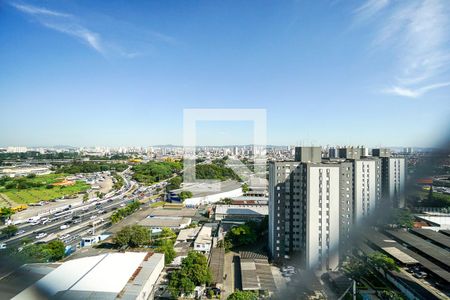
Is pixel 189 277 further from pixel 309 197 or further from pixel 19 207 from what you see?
pixel 19 207

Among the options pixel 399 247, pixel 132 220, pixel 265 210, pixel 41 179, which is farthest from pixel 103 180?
pixel 399 247

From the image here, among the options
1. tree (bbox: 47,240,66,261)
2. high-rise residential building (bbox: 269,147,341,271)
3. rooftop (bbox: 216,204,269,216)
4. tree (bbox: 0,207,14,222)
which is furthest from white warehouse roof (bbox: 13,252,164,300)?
tree (bbox: 0,207,14,222)

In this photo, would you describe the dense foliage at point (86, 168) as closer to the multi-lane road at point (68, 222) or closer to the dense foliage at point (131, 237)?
the multi-lane road at point (68, 222)

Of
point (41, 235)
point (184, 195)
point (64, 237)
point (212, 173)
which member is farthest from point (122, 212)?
point (212, 173)

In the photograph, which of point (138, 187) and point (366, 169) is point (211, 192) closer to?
point (138, 187)

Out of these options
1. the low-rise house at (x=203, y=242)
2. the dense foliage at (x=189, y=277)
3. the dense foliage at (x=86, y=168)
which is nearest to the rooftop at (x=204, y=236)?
the low-rise house at (x=203, y=242)
